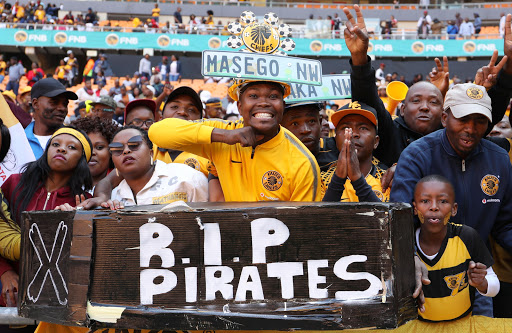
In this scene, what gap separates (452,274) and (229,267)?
1303 mm

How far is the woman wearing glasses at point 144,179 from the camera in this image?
131 inches

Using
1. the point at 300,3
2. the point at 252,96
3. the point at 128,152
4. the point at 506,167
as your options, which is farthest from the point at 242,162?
the point at 300,3

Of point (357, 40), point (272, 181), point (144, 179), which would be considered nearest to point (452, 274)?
point (272, 181)

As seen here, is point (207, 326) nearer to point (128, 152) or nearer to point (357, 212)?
point (357, 212)

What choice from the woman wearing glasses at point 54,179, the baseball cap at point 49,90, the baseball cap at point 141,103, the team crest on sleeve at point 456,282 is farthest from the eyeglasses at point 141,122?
the team crest on sleeve at point 456,282

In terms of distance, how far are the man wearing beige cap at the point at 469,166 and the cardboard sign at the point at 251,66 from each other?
0.79 meters

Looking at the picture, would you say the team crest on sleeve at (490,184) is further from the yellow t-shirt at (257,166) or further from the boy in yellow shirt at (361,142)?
the yellow t-shirt at (257,166)

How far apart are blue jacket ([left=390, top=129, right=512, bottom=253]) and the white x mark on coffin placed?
1.69 meters

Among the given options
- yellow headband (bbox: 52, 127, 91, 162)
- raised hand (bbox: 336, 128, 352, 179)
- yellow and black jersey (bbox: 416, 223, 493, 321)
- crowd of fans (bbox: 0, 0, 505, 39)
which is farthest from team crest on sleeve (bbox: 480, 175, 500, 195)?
crowd of fans (bbox: 0, 0, 505, 39)

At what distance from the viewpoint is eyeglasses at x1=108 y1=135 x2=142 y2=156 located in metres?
3.32

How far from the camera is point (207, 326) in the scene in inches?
82.0

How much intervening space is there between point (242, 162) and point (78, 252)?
44.6 inches

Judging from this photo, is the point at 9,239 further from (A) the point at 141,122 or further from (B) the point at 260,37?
(A) the point at 141,122

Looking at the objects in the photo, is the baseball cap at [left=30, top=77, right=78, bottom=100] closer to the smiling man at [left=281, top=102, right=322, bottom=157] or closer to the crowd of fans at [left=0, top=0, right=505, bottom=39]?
the smiling man at [left=281, top=102, right=322, bottom=157]
